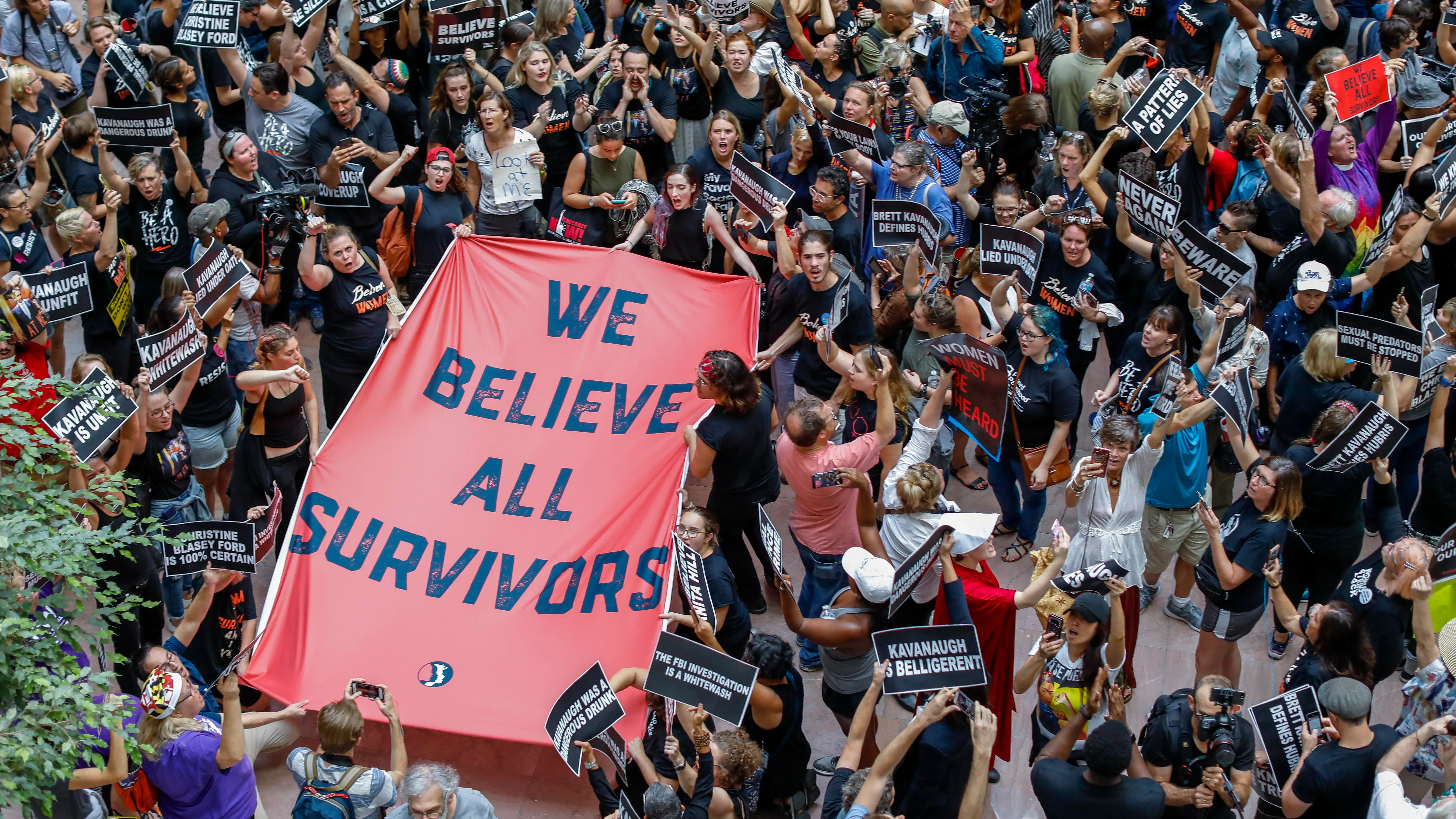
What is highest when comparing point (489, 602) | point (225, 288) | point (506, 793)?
point (225, 288)

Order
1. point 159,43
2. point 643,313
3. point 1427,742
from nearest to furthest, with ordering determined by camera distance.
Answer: point 1427,742 → point 643,313 → point 159,43

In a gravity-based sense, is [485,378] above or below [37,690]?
below

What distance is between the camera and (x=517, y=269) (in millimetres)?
9617

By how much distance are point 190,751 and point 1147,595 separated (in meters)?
5.56

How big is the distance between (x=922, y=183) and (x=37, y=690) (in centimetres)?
659

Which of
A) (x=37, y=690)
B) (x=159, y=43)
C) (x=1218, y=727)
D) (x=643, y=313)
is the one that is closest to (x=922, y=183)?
(x=643, y=313)

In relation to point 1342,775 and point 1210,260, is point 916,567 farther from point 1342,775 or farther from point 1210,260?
point 1210,260

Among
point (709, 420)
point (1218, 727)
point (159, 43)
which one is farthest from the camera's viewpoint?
point (159, 43)

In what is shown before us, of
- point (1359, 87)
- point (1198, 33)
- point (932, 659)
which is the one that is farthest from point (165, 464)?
point (1198, 33)

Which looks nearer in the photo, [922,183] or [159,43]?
[922,183]

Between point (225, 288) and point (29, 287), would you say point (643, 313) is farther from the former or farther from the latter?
point (29, 287)

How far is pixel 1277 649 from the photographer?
8.19 meters

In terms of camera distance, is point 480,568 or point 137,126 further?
point 137,126

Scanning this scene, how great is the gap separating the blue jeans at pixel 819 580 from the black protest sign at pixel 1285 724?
2274 mm
